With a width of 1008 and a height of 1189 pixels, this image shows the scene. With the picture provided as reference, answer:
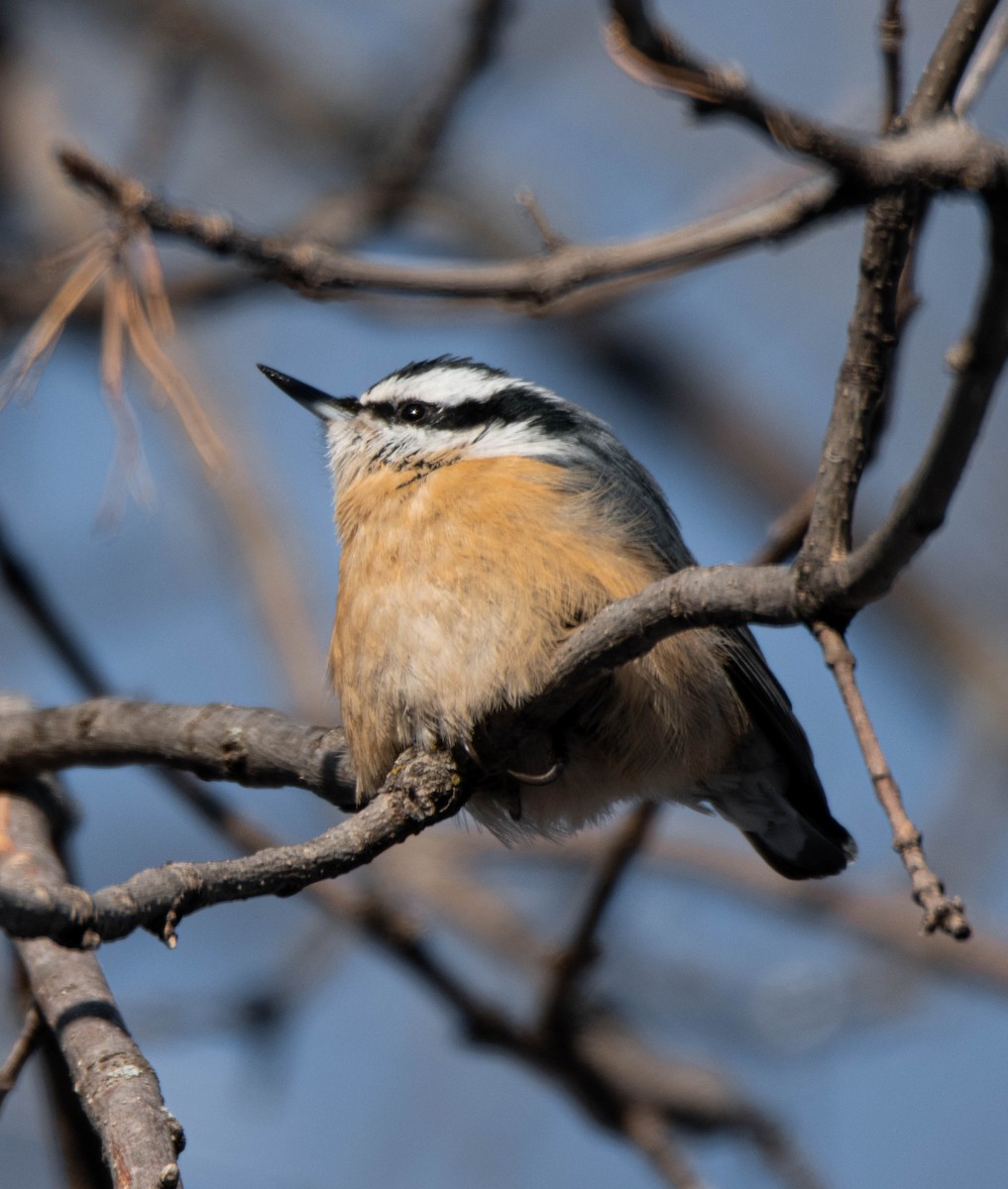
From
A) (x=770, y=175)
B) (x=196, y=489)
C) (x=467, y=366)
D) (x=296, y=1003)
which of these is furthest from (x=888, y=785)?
(x=196, y=489)

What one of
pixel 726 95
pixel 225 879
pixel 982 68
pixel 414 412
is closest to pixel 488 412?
pixel 414 412

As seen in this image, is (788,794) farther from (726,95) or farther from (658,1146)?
(726,95)

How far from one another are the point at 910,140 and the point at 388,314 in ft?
10.7

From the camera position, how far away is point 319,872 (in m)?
2.35

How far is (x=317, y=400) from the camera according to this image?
393 cm

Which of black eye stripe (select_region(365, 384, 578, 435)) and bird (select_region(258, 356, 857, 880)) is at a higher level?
black eye stripe (select_region(365, 384, 578, 435))

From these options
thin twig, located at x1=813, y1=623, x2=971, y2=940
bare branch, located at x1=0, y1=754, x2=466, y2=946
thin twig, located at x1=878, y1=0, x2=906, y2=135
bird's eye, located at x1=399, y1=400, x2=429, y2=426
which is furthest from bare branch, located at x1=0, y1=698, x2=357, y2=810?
thin twig, located at x1=878, y1=0, x2=906, y2=135

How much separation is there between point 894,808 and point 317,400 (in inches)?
101

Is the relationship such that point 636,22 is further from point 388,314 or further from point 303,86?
point 303,86

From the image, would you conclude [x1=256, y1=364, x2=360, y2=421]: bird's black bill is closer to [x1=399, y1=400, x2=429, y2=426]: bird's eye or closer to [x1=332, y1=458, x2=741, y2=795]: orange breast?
[x1=399, y1=400, x2=429, y2=426]: bird's eye

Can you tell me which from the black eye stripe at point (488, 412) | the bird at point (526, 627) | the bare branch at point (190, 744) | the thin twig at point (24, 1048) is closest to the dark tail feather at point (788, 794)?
the bird at point (526, 627)

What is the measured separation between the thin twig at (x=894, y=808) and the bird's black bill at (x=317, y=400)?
225 centimetres

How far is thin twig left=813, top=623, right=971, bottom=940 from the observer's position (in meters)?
1.59

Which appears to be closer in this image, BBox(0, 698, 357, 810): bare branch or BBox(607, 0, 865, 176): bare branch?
BBox(607, 0, 865, 176): bare branch
